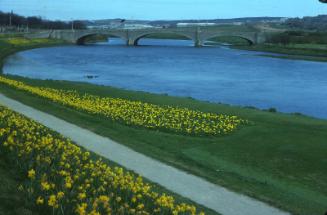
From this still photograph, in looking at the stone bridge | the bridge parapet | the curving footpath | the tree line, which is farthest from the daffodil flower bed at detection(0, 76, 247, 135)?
the tree line

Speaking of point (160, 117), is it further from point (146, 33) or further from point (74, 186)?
point (146, 33)

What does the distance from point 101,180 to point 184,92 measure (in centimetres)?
3147

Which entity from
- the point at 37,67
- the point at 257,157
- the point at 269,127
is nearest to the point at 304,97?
the point at 269,127

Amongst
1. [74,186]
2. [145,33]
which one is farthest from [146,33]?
[74,186]

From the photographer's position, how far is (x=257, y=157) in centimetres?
Answer: 1239

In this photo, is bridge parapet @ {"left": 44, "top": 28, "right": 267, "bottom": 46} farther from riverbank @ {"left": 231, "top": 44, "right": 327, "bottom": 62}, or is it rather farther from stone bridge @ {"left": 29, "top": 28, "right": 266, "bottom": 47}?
riverbank @ {"left": 231, "top": 44, "right": 327, "bottom": 62}

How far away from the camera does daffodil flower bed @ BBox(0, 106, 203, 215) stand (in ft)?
21.4

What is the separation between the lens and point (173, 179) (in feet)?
32.4

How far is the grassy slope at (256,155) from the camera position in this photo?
9641 millimetres

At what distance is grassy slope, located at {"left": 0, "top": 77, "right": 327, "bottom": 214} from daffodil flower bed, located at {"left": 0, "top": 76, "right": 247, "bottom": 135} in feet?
1.60

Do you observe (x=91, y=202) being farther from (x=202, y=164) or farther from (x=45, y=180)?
(x=202, y=164)

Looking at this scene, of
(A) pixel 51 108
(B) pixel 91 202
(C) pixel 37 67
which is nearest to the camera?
(B) pixel 91 202

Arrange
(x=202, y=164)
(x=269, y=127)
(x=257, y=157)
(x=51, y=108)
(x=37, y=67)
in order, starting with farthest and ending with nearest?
1. (x=37, y=67)
2. (x=51, y=108)
3. (x=269, y=127)
4. (x=257, y=157)
5. (x=202, y=164)

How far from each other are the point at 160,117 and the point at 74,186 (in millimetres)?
10084
